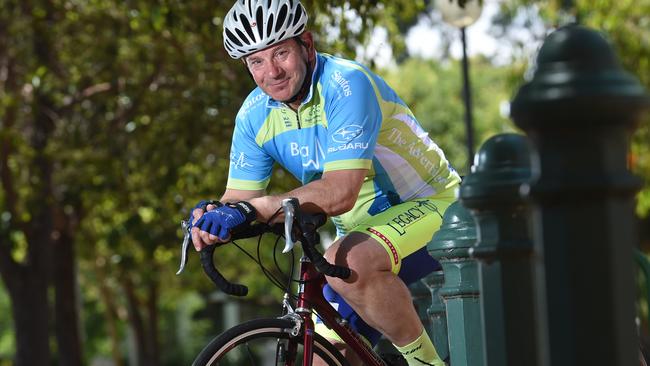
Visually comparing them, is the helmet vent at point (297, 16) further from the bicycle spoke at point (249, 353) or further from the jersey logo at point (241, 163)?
the bicycle spoke at point (249, 353)

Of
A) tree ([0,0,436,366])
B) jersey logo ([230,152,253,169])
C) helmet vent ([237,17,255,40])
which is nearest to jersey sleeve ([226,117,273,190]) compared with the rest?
jersey logo ([230,152,253,169])

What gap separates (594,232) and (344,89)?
88.7 inches

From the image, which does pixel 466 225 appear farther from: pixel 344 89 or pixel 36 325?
pixel 36 325

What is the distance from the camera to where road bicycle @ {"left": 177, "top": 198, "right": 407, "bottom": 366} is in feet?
13.9

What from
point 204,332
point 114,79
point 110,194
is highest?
point 114,79

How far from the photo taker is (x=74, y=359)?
1752cm

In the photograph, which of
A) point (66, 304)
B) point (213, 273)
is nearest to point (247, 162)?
point (213, 273)

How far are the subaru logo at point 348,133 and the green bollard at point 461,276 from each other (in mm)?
444

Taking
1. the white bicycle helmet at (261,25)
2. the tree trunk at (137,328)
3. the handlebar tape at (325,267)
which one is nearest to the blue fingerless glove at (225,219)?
the handlebar tape at (325,267)

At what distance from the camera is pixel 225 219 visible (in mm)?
4254

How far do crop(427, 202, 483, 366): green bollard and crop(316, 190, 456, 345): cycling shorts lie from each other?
116mm

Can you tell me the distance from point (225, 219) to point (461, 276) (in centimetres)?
89

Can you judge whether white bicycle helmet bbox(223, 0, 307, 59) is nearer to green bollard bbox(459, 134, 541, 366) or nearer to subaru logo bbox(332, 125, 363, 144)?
subaru logo bbox(332, 125, 363, 144)

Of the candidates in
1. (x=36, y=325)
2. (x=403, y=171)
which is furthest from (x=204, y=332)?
(x=403, y=171)
